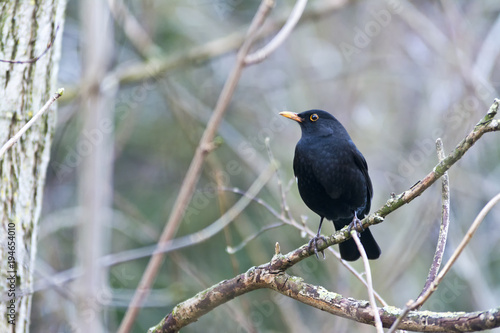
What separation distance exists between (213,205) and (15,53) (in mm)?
4710

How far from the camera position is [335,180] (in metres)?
3.92

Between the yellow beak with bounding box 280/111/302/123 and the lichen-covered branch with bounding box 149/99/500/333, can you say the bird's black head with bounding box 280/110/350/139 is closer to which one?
the yellow beak with bounding box 280/111/302/123

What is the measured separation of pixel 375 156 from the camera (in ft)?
31.5

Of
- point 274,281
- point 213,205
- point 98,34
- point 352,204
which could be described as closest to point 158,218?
point 213,205

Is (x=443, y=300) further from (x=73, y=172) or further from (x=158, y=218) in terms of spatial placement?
(x=73, y=172)

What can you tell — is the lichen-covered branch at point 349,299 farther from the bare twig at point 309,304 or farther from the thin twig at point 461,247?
the thin twig at point 461,247

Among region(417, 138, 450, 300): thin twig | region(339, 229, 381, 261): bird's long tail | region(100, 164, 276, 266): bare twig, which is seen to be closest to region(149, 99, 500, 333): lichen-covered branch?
region(417, 138, 450, 300): thin twig

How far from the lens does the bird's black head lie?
4250 millimetres

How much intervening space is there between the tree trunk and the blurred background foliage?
2.44 m

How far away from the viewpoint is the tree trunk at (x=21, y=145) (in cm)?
277

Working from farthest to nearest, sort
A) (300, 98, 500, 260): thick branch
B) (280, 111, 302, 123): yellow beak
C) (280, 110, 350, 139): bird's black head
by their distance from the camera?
(280, 111, 302, 123): yellow beak → (280, 110, 350, 139): bird's black head → (300, 98, 500, 260): thick branch

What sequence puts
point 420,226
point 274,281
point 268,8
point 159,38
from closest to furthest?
1. point 274,281
2. point 268,8
3. point 420,226
4. point 159,38

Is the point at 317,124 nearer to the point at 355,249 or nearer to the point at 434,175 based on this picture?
the point at 355,249

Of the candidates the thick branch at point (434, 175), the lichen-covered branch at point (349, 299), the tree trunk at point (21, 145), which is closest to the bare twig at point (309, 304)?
the lichen-covered branch at point (349, 299)
